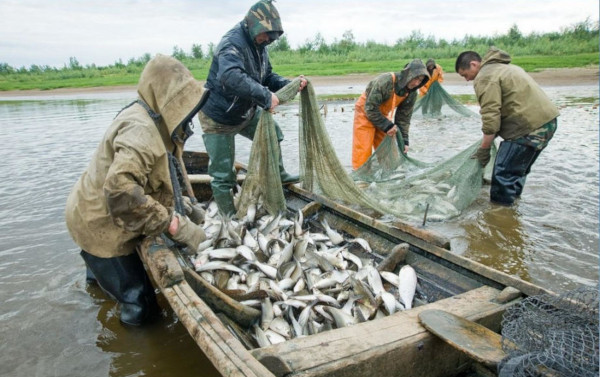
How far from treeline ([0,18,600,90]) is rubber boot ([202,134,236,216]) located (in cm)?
2659

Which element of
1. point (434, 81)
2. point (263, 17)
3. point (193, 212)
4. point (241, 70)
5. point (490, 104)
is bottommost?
point (193, 212)

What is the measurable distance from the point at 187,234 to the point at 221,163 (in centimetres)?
199

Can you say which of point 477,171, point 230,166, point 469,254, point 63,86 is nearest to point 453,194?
point 477,171

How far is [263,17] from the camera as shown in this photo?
15.2 ft

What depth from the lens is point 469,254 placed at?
17.2ft

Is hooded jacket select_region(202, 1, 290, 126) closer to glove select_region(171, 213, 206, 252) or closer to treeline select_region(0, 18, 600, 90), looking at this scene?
glove select_region(171, 213, 206, 252)

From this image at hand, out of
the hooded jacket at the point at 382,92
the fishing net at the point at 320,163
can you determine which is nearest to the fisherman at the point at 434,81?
the hooded jacket at the point at 382,92

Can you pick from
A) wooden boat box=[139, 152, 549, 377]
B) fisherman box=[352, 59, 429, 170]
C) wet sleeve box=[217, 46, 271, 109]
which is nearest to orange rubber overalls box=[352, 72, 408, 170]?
fisherman box=[352, 59, 429, 170]

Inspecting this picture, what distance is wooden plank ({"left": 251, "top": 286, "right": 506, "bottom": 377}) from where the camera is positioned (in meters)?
2.30

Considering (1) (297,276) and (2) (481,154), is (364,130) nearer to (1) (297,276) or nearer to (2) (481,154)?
(2) (481,154)

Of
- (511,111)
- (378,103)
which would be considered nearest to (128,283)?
(378,103)

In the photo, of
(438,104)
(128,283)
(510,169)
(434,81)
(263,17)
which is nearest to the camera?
(128,283)

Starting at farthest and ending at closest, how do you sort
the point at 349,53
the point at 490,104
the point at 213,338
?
the point at 349,53
the point at 490,104
the point at 213,338

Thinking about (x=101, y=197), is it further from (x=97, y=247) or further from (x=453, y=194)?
(x=453, y=194)
